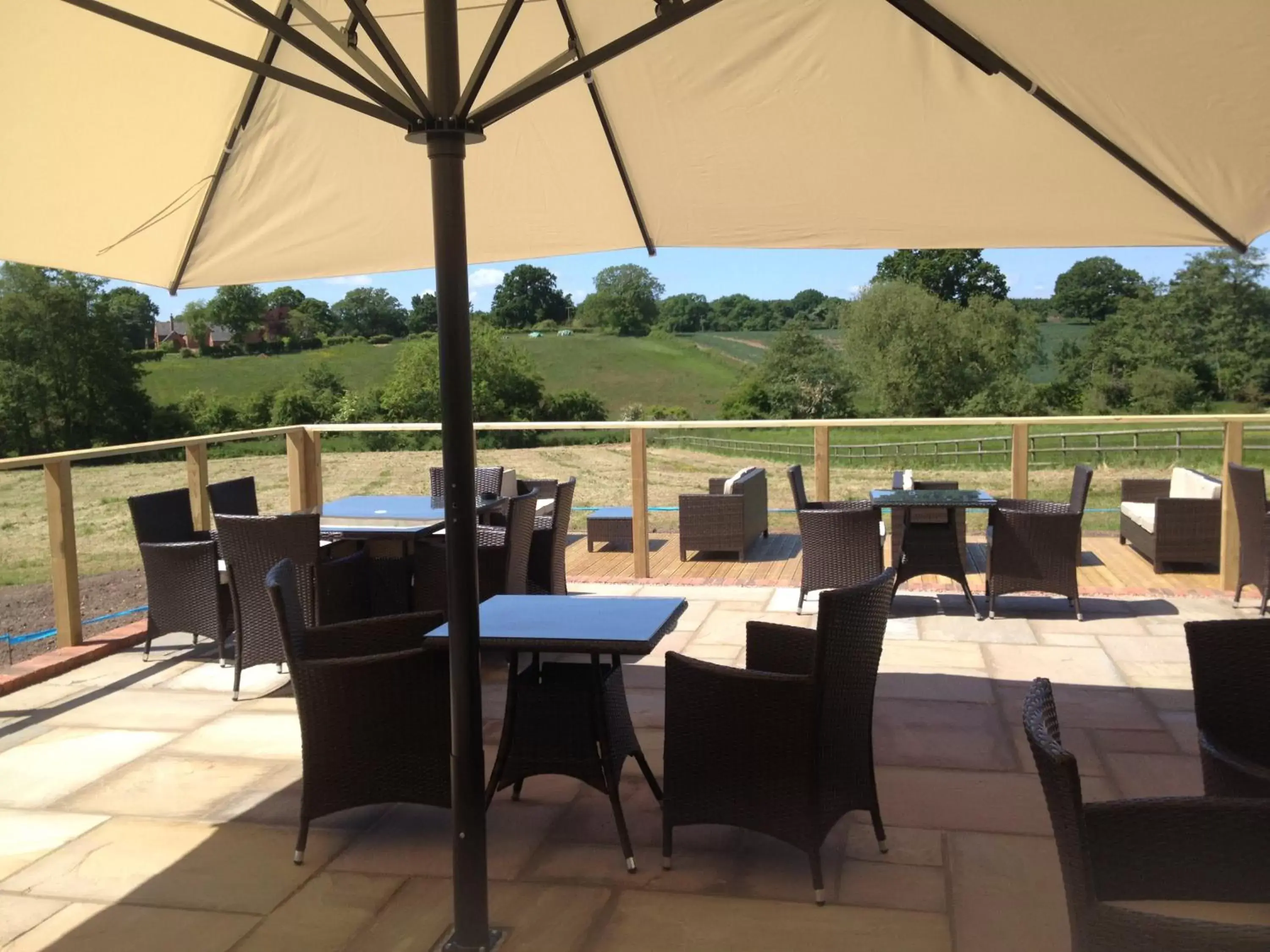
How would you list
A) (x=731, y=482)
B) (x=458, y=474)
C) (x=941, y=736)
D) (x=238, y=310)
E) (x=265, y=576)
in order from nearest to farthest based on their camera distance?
1. (x=458, y=474)
2. (x=941, y=736)
3. (x=265, y=576)
4. (x=731, y=482)
5. (x=238, y=310)

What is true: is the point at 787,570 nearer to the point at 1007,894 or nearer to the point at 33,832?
the point at 1007,894

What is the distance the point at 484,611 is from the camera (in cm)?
328

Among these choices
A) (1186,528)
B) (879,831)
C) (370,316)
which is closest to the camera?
(879,831)

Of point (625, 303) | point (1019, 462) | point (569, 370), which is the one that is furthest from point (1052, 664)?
point (625, 303)

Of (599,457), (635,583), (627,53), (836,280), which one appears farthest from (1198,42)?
(836,280)

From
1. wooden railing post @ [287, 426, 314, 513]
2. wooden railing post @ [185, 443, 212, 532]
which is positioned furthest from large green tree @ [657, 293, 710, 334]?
wooden railing post @ [185, 443, 212, 532]

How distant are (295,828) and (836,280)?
4113 centimetres

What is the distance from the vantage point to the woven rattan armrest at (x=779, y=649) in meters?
3.14

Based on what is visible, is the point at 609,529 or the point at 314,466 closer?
the point at 314,466

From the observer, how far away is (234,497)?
5.77 m

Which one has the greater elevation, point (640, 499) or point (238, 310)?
point (238, 310)

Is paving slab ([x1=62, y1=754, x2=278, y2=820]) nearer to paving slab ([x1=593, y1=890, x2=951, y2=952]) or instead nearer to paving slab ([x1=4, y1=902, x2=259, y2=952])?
paving slab ([x1=4, y1=902, x2=259, y2=952])

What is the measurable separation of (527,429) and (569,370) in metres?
31.0

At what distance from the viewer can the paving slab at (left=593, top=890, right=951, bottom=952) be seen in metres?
2.56
